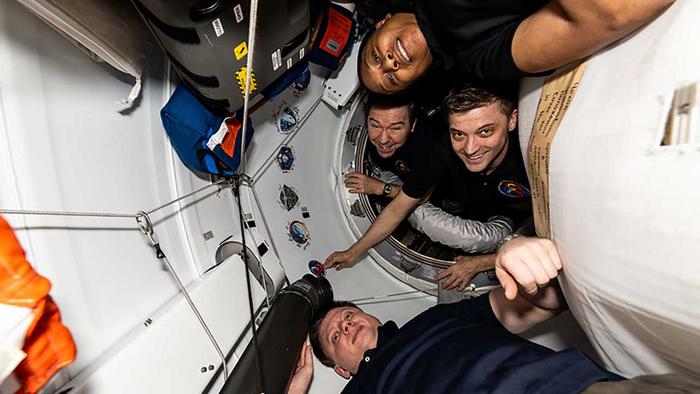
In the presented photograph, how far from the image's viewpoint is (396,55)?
4.76ft

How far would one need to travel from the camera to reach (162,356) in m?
0.96

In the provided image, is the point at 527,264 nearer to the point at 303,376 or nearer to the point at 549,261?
the point at 549,261

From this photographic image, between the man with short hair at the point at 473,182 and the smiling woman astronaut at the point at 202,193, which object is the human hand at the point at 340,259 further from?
the smiling woman astronaut at the point at 202,193

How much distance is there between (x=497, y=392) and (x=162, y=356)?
2.26ft

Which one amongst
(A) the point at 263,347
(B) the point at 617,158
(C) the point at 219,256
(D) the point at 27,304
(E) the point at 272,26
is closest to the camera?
(D) the point at 27,304

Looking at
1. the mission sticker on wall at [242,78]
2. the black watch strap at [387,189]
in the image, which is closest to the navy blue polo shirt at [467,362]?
the mission sticker on wall at [242,78]

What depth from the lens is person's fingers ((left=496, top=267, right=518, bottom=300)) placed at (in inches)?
35.6

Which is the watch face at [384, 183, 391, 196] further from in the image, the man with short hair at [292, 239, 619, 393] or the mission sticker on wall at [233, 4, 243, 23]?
the mission sticker on wall at [233, 4, 243, 23]

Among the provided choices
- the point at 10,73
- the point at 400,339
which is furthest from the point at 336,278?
the point at 10,73

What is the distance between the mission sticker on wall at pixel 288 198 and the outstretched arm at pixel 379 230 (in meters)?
0.32

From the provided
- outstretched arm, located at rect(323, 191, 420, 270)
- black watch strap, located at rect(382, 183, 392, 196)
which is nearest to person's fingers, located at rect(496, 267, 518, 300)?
outstretched arm, located at rect(323, 191, 420, 270)

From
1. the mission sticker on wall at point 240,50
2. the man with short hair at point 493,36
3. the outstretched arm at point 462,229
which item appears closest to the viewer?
the man with short hair at point 493,36

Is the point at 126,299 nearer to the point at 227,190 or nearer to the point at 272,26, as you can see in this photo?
the point at 227,190

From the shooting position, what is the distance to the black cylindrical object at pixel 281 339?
1117 millimetres
